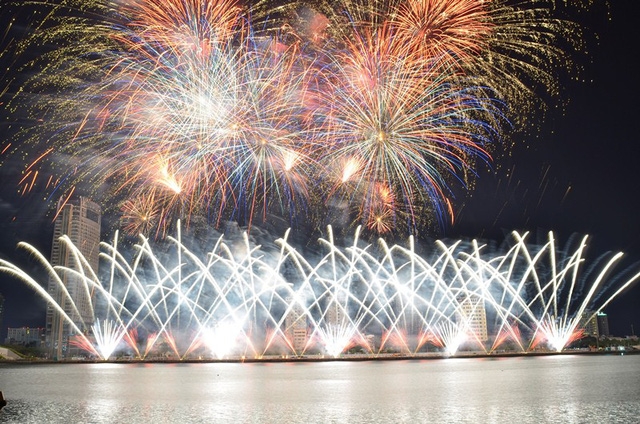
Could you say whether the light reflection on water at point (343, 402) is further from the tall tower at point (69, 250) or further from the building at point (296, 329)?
the tall tower at point (69, 250)

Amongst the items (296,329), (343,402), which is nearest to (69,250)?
(296,329)

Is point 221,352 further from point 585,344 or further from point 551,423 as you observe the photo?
point 585,344

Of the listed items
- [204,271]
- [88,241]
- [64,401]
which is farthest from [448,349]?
[88,241]

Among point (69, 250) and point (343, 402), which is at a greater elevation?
point (69, 250)

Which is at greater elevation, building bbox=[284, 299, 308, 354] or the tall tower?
the tall tower

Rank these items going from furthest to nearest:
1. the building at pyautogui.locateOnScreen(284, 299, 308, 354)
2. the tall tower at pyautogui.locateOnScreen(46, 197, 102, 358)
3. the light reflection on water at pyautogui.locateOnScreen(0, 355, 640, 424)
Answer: the tall tower at pyautogui.locateOnScreen(46, 197, 102, 358)
the building at pyautogui.locateOnScreen(284, 299, 308, 354)
the light reflection on water at pyautogui.locateOnScreen(0, 355, 640, 424)

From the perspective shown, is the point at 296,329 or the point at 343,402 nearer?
the point at 343,402

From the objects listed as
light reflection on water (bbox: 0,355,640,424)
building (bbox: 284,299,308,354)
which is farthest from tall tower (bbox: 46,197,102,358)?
light reflection on water (bbox: 0,355,640,424)

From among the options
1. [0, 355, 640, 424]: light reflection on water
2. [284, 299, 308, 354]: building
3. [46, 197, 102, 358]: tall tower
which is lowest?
[0, 355, 640, 424]: light reflection on water

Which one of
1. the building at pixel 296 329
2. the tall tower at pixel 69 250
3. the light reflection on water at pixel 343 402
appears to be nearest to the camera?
the light reflection on water at pixel 343 402

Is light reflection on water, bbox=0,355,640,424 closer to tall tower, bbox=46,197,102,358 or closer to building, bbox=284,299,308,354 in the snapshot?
building, bbox=284,299,308,354

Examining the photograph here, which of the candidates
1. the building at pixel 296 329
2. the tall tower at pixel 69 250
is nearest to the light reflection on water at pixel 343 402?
the building at pixel 296 329

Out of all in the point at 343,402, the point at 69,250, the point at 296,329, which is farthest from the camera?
the point at 69,250

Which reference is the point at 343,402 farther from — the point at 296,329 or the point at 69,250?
the point at 69,250
